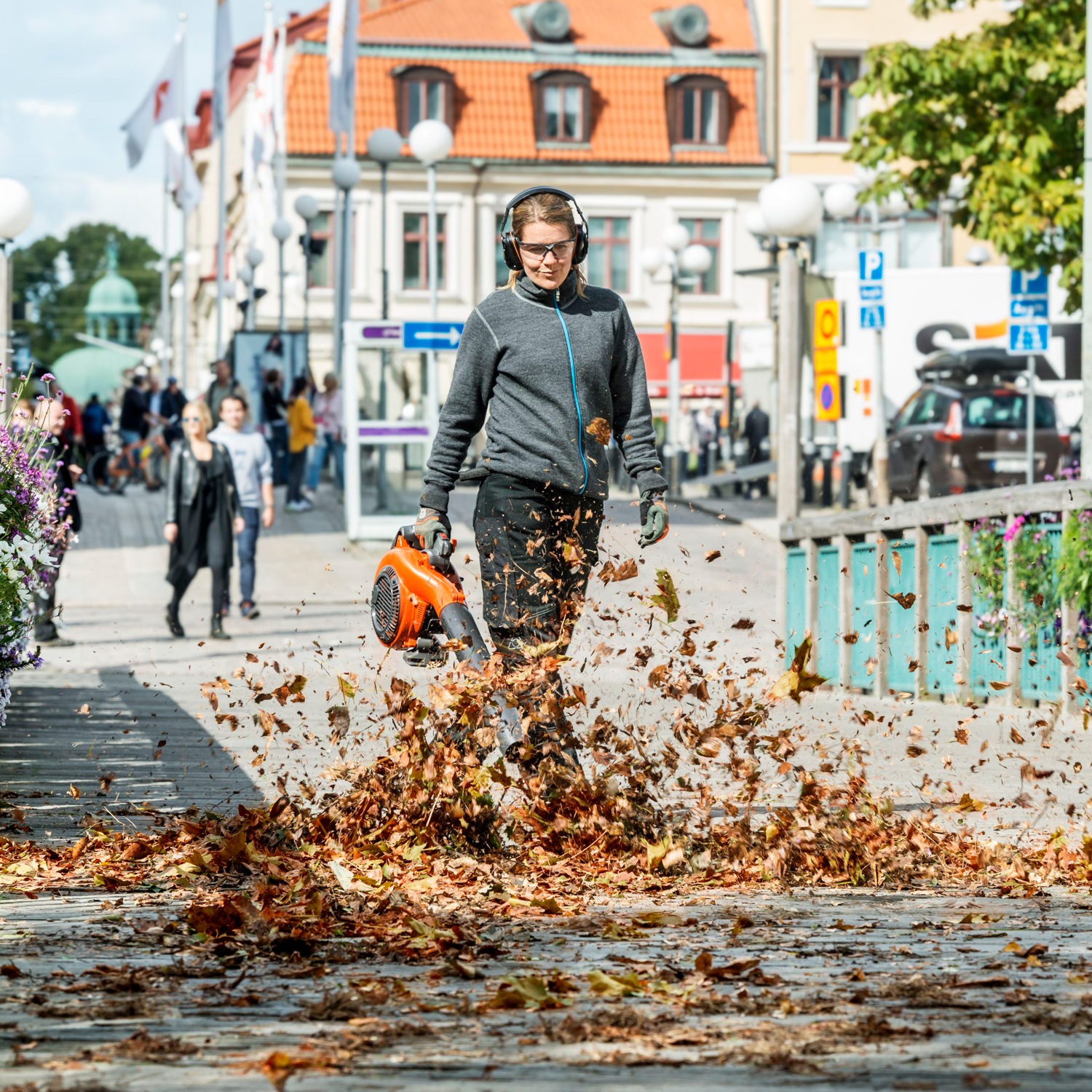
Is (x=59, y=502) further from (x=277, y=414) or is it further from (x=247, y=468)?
(x=277, y=414)

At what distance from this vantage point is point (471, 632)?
20.0 ft

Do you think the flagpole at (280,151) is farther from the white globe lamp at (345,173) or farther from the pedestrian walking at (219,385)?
the pedestrian walking at (219,385)

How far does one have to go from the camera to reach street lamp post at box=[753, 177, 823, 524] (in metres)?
13.0

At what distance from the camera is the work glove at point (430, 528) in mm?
6293

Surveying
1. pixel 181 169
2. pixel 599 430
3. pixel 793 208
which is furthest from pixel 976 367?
pixel 599 430

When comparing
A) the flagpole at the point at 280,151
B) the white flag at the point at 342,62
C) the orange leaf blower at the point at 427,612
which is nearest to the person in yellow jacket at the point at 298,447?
the white flag at the point at 342,62

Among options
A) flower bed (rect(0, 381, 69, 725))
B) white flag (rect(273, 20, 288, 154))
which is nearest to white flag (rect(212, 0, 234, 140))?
white flag (rect(273, 20, 288, 154))

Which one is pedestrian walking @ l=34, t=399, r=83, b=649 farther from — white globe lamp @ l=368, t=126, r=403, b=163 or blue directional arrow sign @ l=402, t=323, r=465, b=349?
white globe lamp @ l=368, t=126, r=403, b=163

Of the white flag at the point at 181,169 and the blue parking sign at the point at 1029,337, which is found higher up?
the white flag at the point at 181,169

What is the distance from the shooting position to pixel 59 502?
8703 millimetres

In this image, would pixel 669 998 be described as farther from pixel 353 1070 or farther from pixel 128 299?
pixel 128 299

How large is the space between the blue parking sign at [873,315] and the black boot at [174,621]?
320 inches

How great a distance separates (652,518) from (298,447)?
70.2ft

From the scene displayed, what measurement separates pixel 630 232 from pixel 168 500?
139ft
